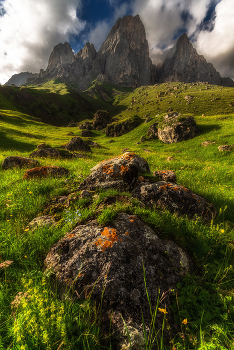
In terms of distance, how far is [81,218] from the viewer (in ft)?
12.5

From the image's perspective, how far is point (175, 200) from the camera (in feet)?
16.7

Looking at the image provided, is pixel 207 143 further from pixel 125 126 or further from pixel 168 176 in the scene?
pixel 125 126

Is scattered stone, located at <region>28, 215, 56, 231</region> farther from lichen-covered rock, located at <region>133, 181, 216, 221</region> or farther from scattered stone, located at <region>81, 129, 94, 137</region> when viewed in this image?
scattered stone, located at <region>81, 129, 94, 137</region>

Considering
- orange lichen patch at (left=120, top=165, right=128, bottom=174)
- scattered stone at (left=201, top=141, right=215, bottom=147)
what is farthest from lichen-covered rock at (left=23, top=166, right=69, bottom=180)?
scattered stone at (left=201, top=141, right=215, bottom=147)

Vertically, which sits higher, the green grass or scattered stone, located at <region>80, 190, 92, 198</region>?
scattered stone, located at <region>80, 190, 92, 198</region>

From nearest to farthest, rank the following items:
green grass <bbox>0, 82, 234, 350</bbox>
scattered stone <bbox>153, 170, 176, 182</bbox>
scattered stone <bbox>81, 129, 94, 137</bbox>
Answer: green grass <bbox>0, 82, 234, 350</bbox> < scattered stone <bbox>153, 170, 176, 182</bbox> < scattered stone <bbox>81, 129, 94, 137</bbox>

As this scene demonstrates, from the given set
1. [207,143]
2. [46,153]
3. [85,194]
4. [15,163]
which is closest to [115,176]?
[85,194]

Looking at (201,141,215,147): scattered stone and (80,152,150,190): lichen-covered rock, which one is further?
(201,141,215,147): scattered stone

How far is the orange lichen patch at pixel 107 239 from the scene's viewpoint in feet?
9.46

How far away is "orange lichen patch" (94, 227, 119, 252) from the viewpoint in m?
2.88

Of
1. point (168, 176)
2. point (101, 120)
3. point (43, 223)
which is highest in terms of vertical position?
point (101, 120)

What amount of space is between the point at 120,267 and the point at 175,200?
3275mm

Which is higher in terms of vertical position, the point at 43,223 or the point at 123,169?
the point at 123,169

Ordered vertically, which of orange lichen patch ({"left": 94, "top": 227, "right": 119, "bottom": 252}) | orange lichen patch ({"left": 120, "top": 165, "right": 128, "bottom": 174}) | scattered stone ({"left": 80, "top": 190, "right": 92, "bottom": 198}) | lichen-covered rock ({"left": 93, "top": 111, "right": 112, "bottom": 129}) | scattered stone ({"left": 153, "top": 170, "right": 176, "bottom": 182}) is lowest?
scattered stone ({"left": 153, "top": 170, "right": 176, "bottom": 182})
